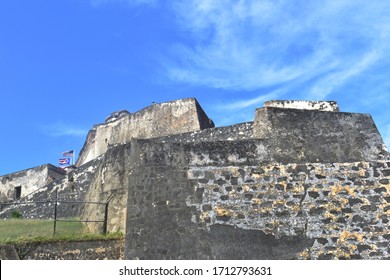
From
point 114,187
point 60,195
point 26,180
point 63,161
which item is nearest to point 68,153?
point 63,161

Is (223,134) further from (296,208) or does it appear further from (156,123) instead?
(156,123)

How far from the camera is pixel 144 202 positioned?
27.3 feet

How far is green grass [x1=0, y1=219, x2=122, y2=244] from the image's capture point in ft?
29.9

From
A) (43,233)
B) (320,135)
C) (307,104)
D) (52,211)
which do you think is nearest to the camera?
(320,135)

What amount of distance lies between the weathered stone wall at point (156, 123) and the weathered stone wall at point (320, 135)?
14.8 meters

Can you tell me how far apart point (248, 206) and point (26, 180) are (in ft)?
70.8

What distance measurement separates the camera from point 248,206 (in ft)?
26.4

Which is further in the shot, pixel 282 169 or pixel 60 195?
pixel 60 195

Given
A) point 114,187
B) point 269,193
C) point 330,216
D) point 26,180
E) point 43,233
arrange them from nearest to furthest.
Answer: point 330,216 < point 269,193 < point 43,233 < point 114,187 < point 26,180

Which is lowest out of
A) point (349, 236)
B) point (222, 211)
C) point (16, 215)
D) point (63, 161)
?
point (349, 236)

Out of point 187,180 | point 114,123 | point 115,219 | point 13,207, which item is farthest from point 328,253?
point 114,123

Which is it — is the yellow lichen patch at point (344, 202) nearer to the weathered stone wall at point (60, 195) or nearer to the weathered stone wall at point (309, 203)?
the weathered stone wall at point (309, 203)

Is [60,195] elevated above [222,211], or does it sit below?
above

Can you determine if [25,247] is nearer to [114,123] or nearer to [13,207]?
[13,207]
